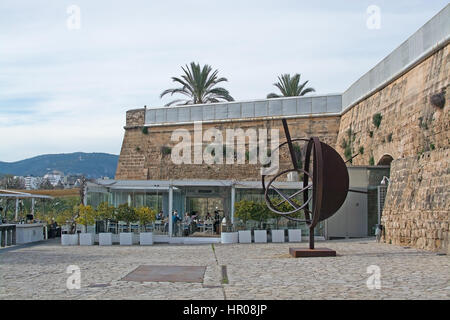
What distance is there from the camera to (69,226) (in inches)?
834

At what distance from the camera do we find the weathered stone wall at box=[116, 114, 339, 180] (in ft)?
92.6

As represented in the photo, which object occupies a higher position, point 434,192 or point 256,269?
point 434,192

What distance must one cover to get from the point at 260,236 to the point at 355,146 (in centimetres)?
761

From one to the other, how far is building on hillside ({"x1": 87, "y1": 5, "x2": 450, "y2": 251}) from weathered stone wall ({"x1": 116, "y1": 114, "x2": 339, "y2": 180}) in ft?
0.17

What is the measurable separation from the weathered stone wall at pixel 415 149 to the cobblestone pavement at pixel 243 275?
0.94m

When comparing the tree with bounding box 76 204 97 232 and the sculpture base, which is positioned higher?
the tree with bounding box 76 204 97 232

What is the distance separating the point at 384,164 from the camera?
2238 cm

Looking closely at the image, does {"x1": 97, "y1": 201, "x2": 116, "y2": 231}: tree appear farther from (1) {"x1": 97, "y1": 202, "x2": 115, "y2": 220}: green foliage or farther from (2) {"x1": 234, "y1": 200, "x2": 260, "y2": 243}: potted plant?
(2) {"x1": 234, "y1": 200, "x2": 260, "y2": 243}: potted plant

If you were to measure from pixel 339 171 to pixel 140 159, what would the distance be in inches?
808

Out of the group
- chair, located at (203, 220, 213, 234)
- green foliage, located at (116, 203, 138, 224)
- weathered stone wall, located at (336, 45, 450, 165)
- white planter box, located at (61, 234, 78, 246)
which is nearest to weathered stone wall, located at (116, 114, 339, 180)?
weathered stone wall, located at (336, 45, 450, 165)

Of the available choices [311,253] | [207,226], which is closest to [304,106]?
[207,226]

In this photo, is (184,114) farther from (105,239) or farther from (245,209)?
(105,239)
